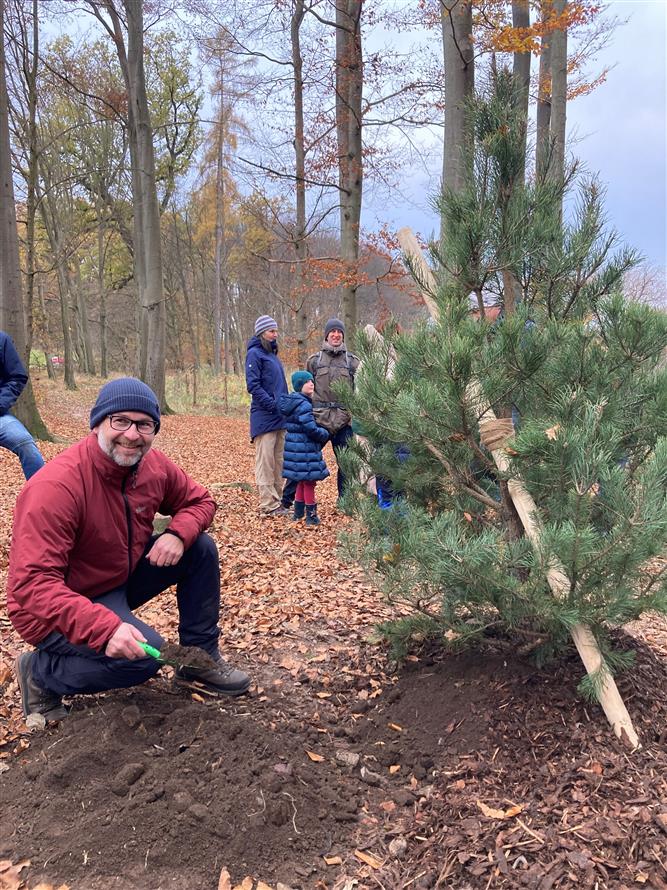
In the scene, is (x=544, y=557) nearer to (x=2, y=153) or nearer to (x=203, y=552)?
(x=203, y=552)

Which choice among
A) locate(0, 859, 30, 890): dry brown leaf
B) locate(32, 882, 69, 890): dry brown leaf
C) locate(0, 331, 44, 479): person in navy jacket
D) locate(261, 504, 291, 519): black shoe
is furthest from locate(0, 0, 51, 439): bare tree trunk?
locate(32, 882, 69, 890): dry brown leaf

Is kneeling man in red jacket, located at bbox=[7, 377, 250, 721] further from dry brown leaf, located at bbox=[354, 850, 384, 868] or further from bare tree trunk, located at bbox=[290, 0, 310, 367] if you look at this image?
bare tree trunk, located at bbox=[290, 0, 310, 367]

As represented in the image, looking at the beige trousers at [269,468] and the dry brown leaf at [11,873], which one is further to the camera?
the beige trousers at [269,468]

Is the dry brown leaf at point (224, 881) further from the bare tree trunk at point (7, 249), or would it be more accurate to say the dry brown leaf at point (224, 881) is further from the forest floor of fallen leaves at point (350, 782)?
the bare tree trunk at point (7, 249)

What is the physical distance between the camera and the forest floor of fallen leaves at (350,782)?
6.20 ft

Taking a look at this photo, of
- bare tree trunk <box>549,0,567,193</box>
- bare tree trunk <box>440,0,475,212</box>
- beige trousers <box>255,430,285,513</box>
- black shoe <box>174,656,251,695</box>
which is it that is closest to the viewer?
black shoe <box>174,656,251,695</box>

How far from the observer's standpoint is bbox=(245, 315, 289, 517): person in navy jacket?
19.8 feet

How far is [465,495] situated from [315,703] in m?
1.18

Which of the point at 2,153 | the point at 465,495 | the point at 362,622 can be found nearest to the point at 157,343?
the point at 2,153

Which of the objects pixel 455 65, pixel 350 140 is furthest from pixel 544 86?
pixel 455 65

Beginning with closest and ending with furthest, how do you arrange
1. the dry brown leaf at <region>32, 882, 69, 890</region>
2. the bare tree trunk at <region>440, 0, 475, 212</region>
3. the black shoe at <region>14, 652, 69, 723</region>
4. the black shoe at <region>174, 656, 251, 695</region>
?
the dry brown leaf at <region>32, 882, 69, 890</region>
the black shoe at <region>14, 652, 69, 723</region>
the black shoe at <region>174, 656, 251, 695</region>
the bare tree trunk at <region>440, 0, 475, 212</region>

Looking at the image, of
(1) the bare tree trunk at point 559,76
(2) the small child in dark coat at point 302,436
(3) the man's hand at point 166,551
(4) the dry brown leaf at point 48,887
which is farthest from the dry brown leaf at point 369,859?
(1) the bare tree trunk at point 559,76

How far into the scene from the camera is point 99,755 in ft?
7.36

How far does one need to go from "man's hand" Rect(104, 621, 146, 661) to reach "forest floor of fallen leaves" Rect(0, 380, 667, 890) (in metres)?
0.38
